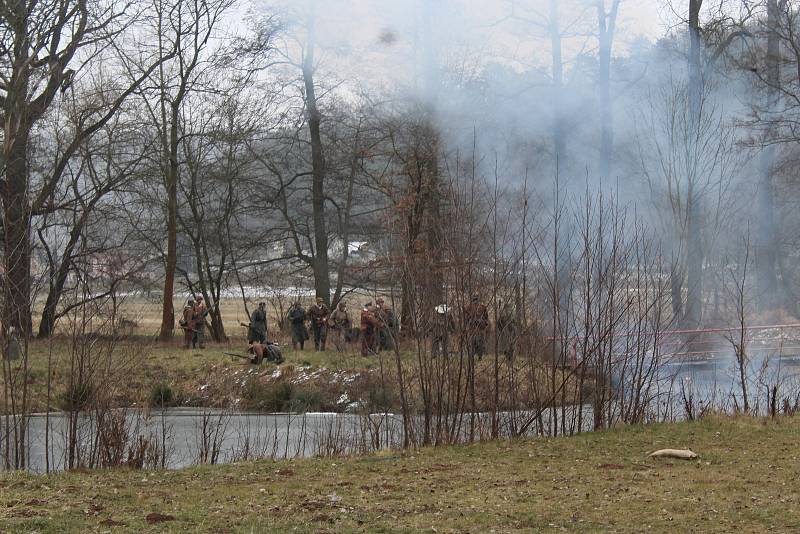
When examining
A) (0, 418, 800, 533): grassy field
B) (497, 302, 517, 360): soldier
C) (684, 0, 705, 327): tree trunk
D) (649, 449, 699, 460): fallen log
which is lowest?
(0, 418, 800, 533): grassy field

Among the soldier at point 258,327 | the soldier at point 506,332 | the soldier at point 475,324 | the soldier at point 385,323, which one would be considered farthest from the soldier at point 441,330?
the soldier at point 258,327

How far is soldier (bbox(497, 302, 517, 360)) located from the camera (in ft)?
44.5

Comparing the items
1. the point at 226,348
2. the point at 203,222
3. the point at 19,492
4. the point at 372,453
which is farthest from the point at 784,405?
the point at 203,222

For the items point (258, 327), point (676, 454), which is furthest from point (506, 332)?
point (258, 327)

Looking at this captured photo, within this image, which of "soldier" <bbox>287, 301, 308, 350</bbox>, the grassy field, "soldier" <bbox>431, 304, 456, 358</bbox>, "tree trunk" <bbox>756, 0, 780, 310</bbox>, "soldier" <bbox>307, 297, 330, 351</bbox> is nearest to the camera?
the grassy field

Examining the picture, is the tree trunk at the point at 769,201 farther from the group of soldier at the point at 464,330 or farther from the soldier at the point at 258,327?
the group of soldier at the point at 464,330

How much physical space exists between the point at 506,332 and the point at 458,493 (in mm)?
4712

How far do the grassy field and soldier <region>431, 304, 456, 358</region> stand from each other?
134 cm

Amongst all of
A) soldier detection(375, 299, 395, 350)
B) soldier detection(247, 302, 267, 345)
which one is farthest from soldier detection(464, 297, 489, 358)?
soldier detection(247, 302, 267, 345)

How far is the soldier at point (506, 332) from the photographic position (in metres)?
13.6

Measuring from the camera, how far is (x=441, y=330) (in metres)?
13.0

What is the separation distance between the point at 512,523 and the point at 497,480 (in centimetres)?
212

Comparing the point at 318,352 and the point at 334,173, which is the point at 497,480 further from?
the point at 334,173

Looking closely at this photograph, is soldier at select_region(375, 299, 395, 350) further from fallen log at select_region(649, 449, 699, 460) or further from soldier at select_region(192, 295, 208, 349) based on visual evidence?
soldier at select_region(192, 295, 208, 349)
